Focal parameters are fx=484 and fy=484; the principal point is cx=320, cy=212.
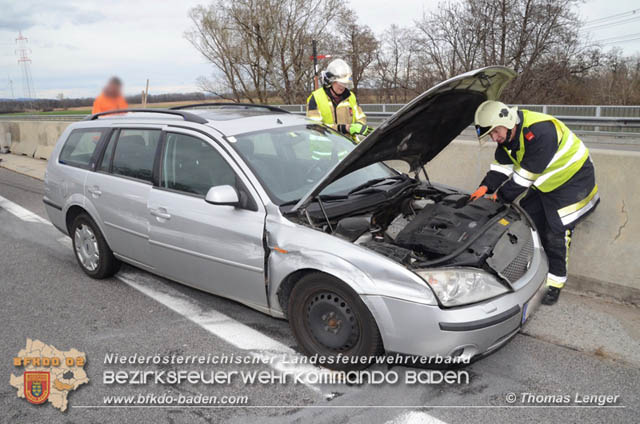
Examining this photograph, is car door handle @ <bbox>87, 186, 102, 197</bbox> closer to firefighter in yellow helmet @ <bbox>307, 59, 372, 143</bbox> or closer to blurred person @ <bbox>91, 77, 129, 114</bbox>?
firefighter in yellow helmet @ <bbox>307, 59, 372, 143</bbox>

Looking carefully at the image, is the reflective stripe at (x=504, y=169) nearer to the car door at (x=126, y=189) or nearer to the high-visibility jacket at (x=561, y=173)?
the high-visibility jacket at (x=561, y=173)

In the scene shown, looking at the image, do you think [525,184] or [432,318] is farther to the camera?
[525,184]

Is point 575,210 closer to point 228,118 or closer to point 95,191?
point 228,118

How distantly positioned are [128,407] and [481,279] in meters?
2.22

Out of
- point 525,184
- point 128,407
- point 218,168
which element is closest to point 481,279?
point 525,184

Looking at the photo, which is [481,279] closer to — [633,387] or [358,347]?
[358,347]

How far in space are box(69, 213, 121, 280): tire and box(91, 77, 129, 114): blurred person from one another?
287 centimetres

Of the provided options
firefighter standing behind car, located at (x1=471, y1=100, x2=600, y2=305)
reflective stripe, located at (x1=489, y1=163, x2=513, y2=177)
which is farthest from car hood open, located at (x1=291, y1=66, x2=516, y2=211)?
reflective stripe, located at (x1=489, y1=163, x2=513, y2=177)

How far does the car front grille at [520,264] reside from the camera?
3.03 metres

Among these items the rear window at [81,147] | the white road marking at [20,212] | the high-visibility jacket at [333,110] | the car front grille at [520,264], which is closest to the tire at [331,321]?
the car front grille at [520,264]

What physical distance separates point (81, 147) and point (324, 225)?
306cm

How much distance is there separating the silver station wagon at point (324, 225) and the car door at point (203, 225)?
0.01 meters

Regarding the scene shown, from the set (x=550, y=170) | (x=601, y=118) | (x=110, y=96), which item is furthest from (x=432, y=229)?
(x=601, y=118)

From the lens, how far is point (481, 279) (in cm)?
283
